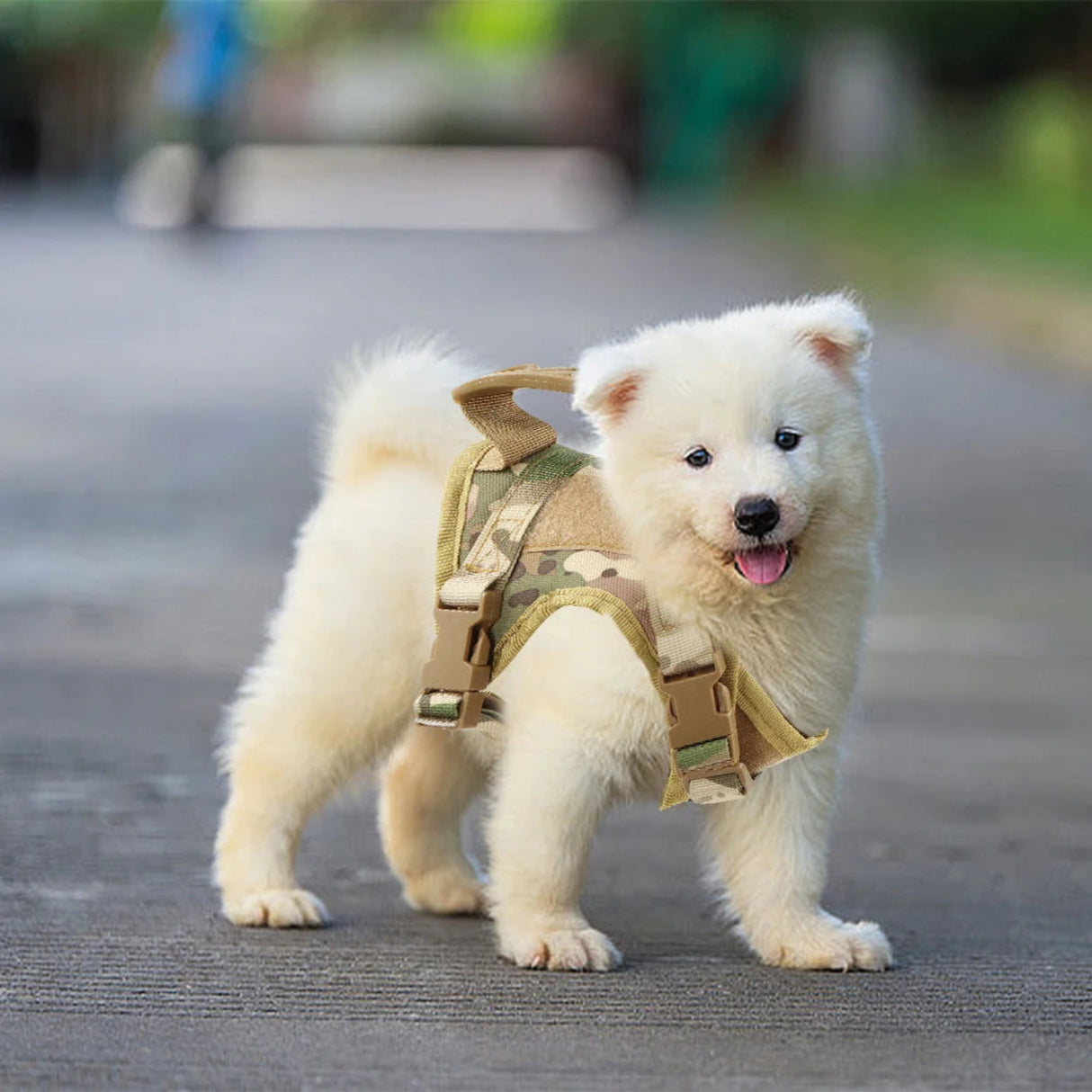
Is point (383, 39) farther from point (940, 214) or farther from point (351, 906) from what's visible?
point (351, 906)

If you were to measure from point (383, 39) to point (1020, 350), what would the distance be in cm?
4200

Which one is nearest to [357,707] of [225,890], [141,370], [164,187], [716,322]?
[225,890]

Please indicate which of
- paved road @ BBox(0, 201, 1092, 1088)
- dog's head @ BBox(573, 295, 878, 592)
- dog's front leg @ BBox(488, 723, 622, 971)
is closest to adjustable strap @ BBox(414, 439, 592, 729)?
dog's front leg @ BBox(488, 723, 622, 971)

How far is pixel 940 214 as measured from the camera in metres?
32.3

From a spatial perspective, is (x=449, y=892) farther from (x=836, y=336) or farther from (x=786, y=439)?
(x=836, y=336)

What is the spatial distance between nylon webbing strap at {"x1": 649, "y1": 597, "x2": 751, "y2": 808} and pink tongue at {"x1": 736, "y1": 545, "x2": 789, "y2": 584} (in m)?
0.16

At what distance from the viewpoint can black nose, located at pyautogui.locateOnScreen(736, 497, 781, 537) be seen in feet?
14.1

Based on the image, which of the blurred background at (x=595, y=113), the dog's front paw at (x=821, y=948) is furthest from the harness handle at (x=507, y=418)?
the blurred background at (x=595, y=113)

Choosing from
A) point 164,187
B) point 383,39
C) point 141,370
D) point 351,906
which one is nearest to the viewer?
point 351,906

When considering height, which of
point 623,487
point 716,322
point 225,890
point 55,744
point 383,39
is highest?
point 716,322

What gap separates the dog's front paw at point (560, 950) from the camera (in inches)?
183

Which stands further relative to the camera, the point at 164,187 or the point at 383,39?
the point at 383,39

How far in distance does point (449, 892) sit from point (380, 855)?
644 millimetres

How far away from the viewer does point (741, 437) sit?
438cm
